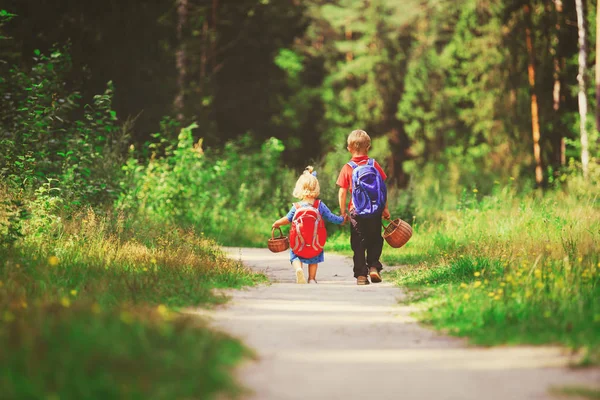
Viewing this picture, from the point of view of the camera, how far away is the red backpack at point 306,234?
12648mm

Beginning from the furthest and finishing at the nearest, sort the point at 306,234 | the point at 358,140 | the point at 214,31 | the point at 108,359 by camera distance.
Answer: the point at 214,31 → the point at 306,234 → the point at 358,140 → the point at 108,359

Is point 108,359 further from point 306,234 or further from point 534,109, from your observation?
point 534,109

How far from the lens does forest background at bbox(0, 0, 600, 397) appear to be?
860 cm

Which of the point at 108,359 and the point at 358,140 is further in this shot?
the point at 358,140

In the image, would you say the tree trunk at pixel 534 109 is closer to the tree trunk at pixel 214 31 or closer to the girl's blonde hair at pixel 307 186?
the tree trunk at pixel 214 31

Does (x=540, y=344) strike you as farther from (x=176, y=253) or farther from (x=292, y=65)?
(x=292, y=65)

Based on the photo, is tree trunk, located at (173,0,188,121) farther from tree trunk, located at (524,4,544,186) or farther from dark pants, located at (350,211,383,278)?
dark pants, located at (350,211,383,278)

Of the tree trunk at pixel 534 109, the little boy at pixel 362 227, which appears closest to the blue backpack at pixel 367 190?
the little boy at pixel 362 227

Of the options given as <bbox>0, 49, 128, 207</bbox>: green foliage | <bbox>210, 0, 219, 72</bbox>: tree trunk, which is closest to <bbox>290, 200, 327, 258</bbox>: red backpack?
<bbox>0, 49, 128, 207</bbox>: green foliage

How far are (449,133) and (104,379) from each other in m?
57.1

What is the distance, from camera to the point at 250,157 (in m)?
32.0

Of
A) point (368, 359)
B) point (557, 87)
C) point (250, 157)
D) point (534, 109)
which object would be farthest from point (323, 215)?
point (557, 87)

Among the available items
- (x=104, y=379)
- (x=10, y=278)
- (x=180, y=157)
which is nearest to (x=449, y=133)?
(x=180, y=157)

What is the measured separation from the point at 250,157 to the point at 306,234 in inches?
768
